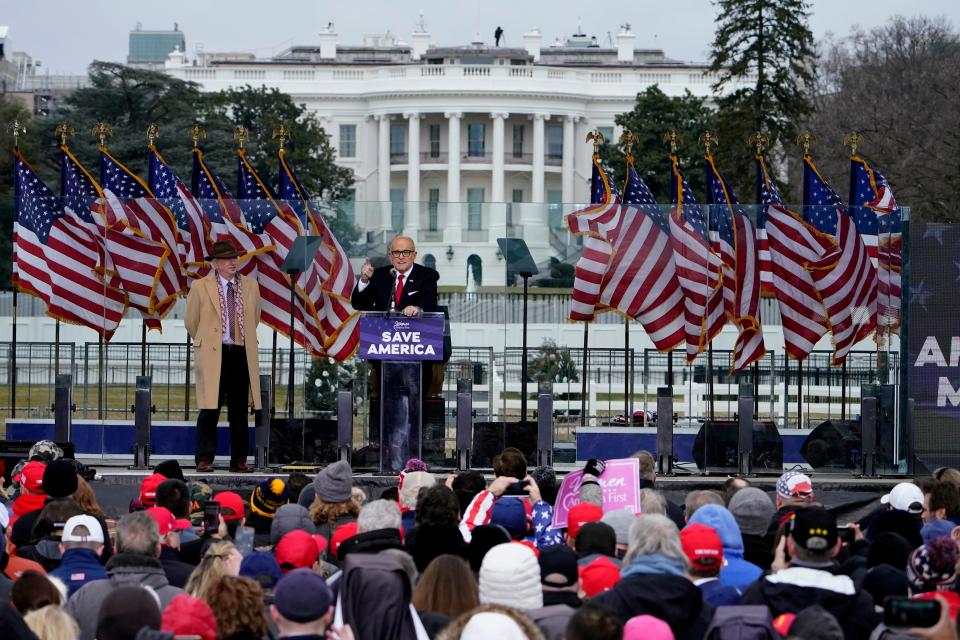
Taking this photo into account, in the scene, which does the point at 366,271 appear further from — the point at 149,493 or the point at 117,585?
the point at 117,585

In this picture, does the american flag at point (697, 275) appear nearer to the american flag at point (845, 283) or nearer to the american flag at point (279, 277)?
the american flag at point (845, 283)

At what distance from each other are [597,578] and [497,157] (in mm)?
107465

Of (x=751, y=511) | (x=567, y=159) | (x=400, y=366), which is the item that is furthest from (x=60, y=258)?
(x=567, y=159)

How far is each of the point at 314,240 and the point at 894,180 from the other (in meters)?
34.1

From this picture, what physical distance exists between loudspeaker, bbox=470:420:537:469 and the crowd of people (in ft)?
20.8

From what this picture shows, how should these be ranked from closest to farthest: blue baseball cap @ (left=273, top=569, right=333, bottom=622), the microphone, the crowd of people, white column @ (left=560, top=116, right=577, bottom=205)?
blue baseball cap @ (left=273, top=569, right=333, bottom=622), the crowd of people, the microphone, white column @ (left=560, top=116, right=577, bottom=205)

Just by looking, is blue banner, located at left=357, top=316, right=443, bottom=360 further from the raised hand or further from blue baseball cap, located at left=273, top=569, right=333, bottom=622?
blue baseball cap, located at left=273, top=569, right=333, bottom=622

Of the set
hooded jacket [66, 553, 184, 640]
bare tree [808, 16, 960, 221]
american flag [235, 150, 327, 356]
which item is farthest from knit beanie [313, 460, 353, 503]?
bare tree [808, 16, 960, 221]

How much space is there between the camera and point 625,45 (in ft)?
456

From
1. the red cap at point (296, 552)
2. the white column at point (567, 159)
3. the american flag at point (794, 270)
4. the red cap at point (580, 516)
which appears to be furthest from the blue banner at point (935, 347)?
the white column at point (567, 159)

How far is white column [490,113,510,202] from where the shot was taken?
115312 millimetres

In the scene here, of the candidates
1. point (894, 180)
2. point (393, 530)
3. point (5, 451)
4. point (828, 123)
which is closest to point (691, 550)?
point (393, 530)

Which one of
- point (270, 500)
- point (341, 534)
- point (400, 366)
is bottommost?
point (341, 534)

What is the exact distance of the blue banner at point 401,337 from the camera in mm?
17797
